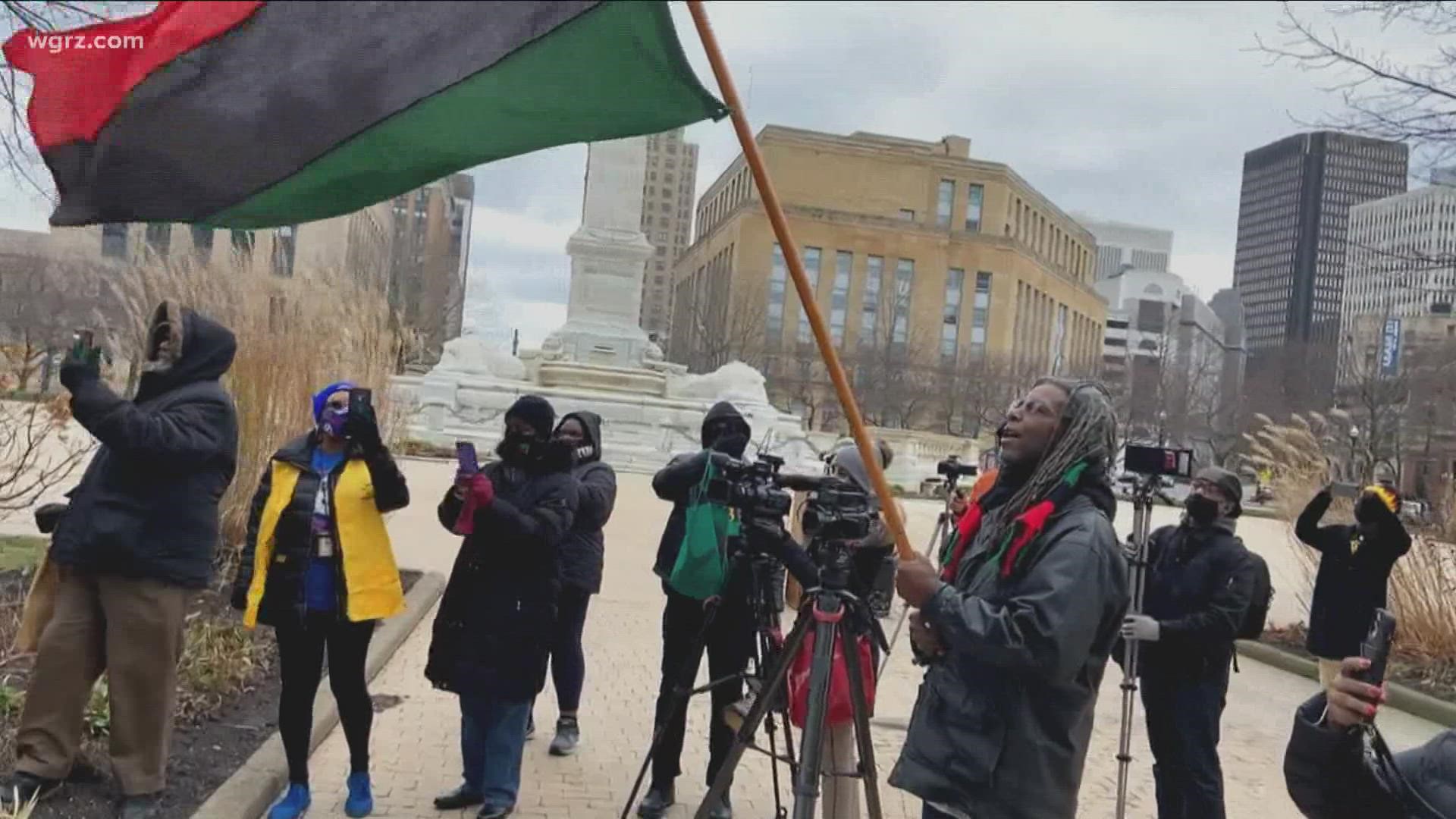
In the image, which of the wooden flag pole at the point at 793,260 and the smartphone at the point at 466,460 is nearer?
the wooden flag pole at the point at 793,260

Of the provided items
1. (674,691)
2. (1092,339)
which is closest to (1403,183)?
(674,691)

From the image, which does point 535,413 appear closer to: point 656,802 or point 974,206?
point 656,802

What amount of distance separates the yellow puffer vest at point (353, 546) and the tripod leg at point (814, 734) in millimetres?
2170

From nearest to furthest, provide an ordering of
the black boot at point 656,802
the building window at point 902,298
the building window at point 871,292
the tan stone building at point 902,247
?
the black boot at point 656,802, the building window at point 902,298, the tan stone building at point 902,247, the building window at point 871,292

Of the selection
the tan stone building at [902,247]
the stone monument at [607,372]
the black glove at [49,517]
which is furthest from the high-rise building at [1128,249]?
the black glove at [49,517]

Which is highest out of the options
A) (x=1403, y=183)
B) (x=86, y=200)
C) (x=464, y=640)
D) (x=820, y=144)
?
(x=820, y=144)

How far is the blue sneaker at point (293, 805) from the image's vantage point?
5113 millimetres

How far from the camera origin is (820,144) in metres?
103

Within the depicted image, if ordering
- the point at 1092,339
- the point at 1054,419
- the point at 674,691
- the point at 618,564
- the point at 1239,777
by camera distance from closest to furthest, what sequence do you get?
the point at 1054,419, the point at 674,691, the point at 1239,777, the point at 618,564, the point at 1092,339

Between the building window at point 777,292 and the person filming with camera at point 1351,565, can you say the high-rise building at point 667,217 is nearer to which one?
the building window at point 777,292

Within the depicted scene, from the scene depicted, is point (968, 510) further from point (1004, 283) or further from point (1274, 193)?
point (1004, 283)

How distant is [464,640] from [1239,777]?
16.2 ft

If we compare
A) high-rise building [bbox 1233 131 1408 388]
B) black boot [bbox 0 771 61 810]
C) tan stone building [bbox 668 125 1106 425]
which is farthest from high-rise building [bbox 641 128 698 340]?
black boot [bbox 0 771 61 810]

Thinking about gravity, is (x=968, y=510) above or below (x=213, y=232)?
below
